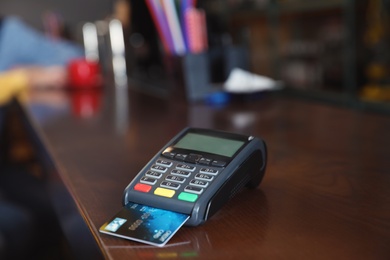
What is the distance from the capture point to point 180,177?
1.69 feet

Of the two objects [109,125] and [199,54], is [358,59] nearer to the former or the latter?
[199,54]

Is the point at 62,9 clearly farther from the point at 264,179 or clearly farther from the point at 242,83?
the point at 264,179

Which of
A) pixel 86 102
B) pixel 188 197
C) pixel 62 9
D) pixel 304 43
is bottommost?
pixel 304 43

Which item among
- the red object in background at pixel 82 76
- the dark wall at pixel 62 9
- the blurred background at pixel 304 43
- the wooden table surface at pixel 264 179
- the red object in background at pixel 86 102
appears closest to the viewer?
the wooden table surface at pixel 264 179

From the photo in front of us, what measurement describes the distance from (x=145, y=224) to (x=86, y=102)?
112 cm

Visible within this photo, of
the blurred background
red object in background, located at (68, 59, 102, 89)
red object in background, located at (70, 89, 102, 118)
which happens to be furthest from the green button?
red object in background, located at (68, 59, 102, 89)

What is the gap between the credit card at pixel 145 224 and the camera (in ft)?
1.47

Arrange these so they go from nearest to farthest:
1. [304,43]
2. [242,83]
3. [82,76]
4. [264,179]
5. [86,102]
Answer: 1. [264,179]
2. [242,83]
3. [86,102]
4. [82,76]
5. [304,43]

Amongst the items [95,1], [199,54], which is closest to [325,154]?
[199,54]

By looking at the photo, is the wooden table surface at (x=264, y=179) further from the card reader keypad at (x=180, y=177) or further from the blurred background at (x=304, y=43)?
the blurred background at (x=304, y=43)

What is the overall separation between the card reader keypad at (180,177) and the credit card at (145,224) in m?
0.02

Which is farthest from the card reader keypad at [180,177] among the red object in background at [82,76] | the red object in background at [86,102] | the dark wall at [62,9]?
the dark wall at [62,9]

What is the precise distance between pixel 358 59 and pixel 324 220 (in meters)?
2.07

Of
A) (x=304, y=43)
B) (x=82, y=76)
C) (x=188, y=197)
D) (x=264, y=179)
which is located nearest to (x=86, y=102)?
(x=82, y=76)
